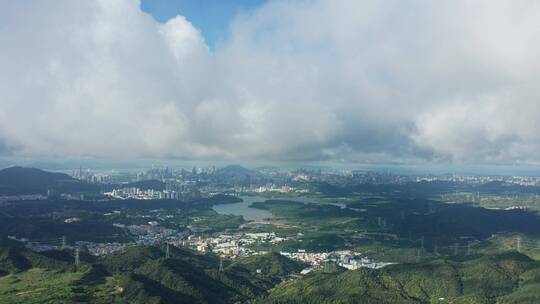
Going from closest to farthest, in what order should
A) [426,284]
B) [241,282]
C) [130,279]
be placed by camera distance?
1. [130,279]
2. [426,284]
3. [241,282]

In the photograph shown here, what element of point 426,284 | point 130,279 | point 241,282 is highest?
point 130,279

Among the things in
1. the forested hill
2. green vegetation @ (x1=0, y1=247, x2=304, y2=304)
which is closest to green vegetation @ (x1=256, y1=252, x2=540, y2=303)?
the forested hill

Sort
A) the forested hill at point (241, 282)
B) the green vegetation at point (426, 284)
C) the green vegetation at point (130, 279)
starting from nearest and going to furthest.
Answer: the green vegetation at point (130, 279) < the forested hill at point (241, 282) < the green vegetation at point (426, 284)

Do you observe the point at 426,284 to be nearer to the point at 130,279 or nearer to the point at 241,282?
the point at 241,282

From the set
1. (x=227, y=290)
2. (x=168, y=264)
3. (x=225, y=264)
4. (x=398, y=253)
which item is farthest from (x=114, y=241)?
(x=398, y=253)

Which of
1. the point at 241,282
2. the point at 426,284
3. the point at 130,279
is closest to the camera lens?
the point at 130,279

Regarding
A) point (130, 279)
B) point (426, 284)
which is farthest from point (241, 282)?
point (426, 284)

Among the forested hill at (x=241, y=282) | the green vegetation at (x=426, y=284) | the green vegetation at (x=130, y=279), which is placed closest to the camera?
the green vegetation at (x=130, y=279)

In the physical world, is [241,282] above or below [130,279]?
below

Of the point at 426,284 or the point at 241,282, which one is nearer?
the point at 426,284

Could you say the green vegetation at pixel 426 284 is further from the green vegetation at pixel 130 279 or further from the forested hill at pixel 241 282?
the green vegetation at pixel 130 279

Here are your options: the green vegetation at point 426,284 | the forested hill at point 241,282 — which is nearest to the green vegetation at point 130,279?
the forested hill at point 241,282
